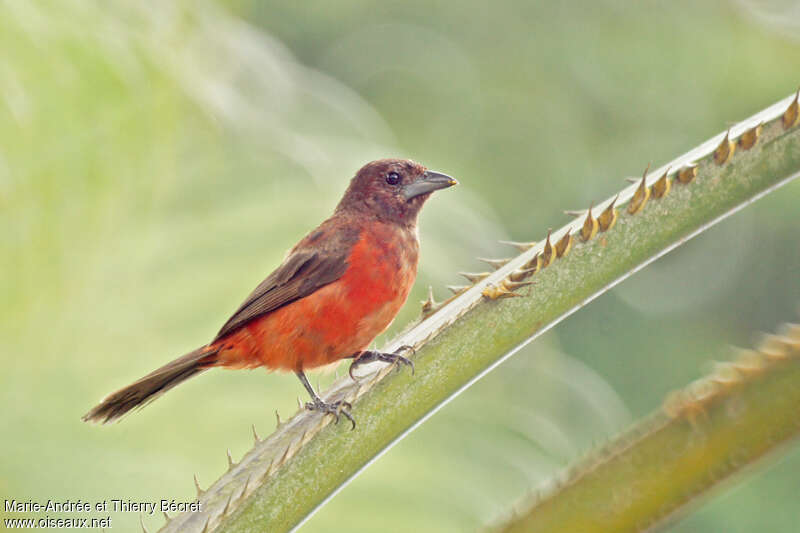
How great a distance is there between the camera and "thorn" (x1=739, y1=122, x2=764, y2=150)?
178 centimetres

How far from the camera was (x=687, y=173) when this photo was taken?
5.90 ft

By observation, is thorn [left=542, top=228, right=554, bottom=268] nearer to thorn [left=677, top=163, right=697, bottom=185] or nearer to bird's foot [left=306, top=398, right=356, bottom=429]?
thorn [left=677, top=163, right=697, bottom=185]

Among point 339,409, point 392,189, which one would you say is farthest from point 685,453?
point 392,189

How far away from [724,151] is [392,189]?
63.7 inches

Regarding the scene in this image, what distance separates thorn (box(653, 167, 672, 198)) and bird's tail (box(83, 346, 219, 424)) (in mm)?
1373

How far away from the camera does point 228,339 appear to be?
2871 mm

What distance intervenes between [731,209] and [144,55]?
159cm

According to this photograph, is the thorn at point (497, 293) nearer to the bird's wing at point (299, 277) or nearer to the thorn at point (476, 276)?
A: the thorn at point (476, 276)

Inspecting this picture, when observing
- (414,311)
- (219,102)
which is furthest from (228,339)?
(414,311)

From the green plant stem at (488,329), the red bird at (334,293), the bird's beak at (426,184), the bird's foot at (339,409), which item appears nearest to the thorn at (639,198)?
the green plant stem at (488,329)

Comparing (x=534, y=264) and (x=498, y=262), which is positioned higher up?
(x=498, y=262)

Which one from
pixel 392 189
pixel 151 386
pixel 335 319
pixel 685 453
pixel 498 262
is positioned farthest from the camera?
pixel 392 189

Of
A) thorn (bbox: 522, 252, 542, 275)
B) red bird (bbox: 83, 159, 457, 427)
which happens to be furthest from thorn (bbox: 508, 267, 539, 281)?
red bird (bbox: 83, 159, 457, 427)

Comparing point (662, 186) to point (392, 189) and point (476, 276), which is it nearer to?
point (476, 276)
